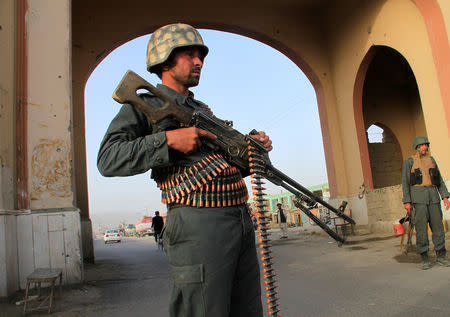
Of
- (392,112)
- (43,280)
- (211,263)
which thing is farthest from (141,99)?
(392,112)

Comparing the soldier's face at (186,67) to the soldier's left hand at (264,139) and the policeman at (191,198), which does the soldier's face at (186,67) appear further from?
the soldier's left hand at (264,139)

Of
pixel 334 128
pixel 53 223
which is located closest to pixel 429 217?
pixel 53 223

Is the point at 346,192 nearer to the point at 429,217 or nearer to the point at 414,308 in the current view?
the point at 429,217

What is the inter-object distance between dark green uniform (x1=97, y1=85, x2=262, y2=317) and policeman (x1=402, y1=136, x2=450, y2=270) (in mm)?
4499

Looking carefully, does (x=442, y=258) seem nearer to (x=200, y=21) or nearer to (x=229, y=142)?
(x=229, y=142)

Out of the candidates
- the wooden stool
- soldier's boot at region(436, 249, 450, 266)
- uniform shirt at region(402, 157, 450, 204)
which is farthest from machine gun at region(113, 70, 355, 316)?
soldier's boot at region(436, 249, 450, 266)

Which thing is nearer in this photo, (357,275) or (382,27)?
(357,275)

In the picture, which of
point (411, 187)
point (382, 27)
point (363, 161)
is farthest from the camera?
point (363, 161)

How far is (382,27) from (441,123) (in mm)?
3717

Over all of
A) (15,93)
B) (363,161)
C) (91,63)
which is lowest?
(363,161)

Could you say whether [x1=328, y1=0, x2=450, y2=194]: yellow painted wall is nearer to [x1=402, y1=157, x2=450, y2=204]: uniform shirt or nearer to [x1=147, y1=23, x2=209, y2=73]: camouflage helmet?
→ [x1=402, y1=157, x2=450, y2=204]: uniform shirt

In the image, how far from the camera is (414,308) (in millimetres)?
3451

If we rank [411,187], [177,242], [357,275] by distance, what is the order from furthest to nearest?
[411,187] → [357,275] → [177,242]

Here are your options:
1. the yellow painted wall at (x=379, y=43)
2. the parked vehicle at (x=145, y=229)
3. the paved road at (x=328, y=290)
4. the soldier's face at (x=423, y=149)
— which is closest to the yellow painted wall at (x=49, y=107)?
the paved road at (x=328, y=290)
